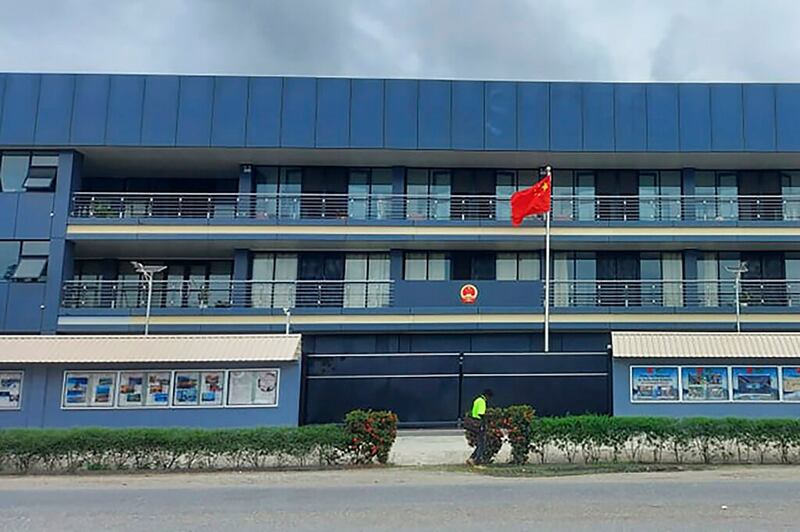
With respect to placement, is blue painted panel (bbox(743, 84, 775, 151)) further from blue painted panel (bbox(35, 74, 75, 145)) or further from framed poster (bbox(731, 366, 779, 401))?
blue painted panel (bbox(35, 74, 75, 145))

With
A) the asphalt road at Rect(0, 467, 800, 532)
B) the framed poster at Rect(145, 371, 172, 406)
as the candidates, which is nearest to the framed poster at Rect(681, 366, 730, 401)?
the asphalt road at Rect(0, 467, 800, 532)

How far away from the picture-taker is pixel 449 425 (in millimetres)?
22875

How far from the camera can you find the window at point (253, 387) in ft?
65.7

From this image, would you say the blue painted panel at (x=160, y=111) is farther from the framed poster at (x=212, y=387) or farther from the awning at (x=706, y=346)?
the awning at (x=706, y=346)

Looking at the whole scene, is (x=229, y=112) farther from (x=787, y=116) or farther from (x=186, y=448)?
(x=787, y=116)

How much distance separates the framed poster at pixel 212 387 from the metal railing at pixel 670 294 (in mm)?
13415

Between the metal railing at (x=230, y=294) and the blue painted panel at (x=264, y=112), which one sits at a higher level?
the blue painted panel at (x=264, y=112)

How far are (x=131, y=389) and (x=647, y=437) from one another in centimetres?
1300

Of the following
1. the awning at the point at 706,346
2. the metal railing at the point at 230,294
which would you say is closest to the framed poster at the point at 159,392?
the metal railing at the point at 230,294

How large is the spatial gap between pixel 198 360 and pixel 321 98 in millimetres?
12825

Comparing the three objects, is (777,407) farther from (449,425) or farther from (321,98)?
(321,98)

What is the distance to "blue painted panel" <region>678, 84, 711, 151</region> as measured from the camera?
28.4 m

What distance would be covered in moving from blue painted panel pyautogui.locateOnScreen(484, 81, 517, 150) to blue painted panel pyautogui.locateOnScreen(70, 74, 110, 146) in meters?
14.4

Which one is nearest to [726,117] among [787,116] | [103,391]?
[787,116]
